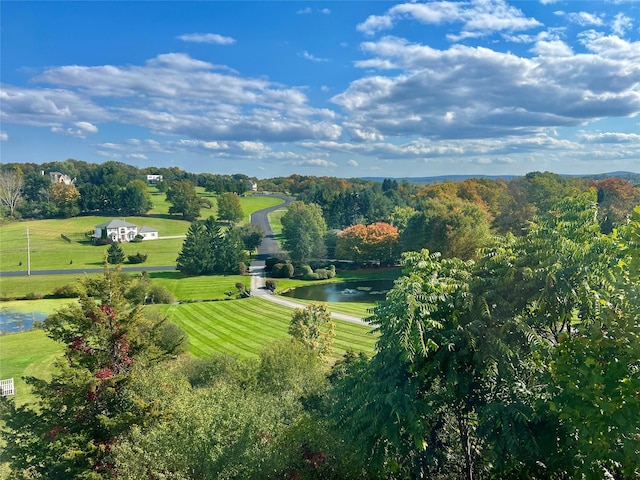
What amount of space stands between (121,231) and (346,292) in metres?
44.2

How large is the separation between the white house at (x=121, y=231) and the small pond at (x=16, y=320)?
32874 mm

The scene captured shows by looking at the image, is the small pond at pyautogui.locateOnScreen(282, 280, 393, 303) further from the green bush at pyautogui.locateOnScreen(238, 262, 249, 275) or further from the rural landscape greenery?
the rural landscape greenery

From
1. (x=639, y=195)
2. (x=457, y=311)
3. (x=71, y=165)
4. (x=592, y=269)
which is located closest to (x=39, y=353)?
(x=457, y=311)

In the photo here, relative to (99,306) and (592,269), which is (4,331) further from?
(592,269)

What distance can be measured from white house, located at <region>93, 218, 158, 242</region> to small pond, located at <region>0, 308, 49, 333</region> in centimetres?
3287

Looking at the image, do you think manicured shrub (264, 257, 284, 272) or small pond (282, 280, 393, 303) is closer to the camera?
small pond (282, 280, 393, 303)

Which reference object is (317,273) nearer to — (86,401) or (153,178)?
(86,401)

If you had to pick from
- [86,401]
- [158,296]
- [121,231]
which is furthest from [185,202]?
[86,401]

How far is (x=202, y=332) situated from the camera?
109 feet

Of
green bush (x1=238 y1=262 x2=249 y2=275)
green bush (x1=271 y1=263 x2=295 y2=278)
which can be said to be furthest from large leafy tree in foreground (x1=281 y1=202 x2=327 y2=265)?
green bush (x1=238 y1=262 x2=249 y2=275)

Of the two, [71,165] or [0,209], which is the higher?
[71,165]

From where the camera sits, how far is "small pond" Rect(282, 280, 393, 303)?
46.4 metres

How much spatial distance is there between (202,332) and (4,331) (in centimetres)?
1506

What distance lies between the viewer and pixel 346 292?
4984 centimetres
